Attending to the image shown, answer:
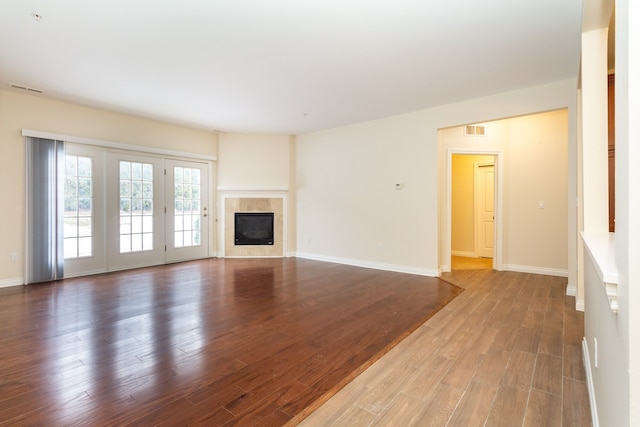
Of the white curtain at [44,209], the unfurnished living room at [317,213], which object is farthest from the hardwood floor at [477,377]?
the white curtain at [44,209]

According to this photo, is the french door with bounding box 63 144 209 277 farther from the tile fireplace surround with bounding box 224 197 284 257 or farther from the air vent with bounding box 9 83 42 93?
the air vent with bounding box 9 83 42 93

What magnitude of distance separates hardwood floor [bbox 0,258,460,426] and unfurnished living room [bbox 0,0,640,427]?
0.08 ft

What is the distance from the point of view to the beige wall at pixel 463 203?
6879mm

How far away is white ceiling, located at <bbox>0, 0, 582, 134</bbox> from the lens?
2.55 meters

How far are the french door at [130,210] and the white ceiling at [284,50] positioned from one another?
45.2 inches

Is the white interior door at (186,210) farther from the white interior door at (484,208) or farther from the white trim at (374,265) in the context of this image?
the white interior door at (484,208)

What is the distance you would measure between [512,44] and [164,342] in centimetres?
428

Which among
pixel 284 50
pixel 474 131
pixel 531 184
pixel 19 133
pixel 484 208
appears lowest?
pixel 484 208

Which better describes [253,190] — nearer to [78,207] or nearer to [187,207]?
[187,207]

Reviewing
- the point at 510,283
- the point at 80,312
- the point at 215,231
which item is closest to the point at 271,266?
the point at 215,231

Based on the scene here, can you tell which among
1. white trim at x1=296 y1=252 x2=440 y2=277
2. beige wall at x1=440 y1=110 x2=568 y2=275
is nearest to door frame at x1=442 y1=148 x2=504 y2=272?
beige wall at x1=440 y1=110 x2=568 y2=275

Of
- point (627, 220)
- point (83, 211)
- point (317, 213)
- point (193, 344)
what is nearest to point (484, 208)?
point (317, 213)

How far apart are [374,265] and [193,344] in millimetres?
3873

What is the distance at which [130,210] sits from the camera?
5.69 metres
